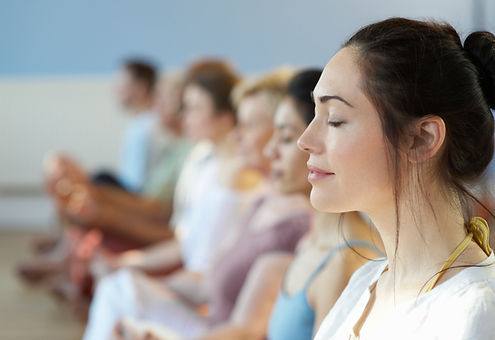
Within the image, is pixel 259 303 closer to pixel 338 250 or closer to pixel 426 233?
pixel 338 250

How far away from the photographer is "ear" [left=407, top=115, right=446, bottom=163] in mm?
945

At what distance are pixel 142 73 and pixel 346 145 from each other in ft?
12.5

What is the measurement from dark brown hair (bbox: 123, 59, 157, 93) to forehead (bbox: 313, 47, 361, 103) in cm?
373

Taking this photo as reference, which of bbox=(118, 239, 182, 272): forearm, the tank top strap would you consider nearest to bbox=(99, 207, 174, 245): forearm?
bbox=(118, 239, 182, 272): forearm

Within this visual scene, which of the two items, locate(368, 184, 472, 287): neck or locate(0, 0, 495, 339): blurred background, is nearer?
locate(368, 184, 472, 287): neck

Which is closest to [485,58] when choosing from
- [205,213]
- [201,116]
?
[205,213]

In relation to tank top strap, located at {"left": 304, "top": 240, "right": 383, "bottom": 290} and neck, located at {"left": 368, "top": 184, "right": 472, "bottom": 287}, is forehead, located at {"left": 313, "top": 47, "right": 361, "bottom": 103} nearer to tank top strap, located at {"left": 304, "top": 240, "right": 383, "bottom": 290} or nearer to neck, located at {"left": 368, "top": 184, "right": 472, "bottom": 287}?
neck, located at {"left": 368, "top": 184, "right": 472, "bottom": 287}

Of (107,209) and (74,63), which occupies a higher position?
(74,63)

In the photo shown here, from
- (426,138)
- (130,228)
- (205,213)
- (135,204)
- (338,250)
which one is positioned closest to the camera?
(426,138)

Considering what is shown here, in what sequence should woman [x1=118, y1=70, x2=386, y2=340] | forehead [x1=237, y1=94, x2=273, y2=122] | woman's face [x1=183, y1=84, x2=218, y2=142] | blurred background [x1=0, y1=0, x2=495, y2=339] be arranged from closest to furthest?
woman [x1=118, y1=70, x2=386, y2=340] → forehead [x1=237, y1=94, x2=273, y2=122] → woman's face [x1=183, y1=84, x2=218, y2=142] → blurred background [x1=0, y1=0, x2=495, y2=339]

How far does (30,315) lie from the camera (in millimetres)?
3547

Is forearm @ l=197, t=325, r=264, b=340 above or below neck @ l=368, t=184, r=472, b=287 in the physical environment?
below

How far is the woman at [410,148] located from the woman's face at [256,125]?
44.6 inches

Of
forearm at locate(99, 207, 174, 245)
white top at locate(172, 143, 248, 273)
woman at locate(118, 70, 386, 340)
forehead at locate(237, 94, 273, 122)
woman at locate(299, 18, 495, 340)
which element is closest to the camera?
woman at locate(299, 18, 495, 340)
